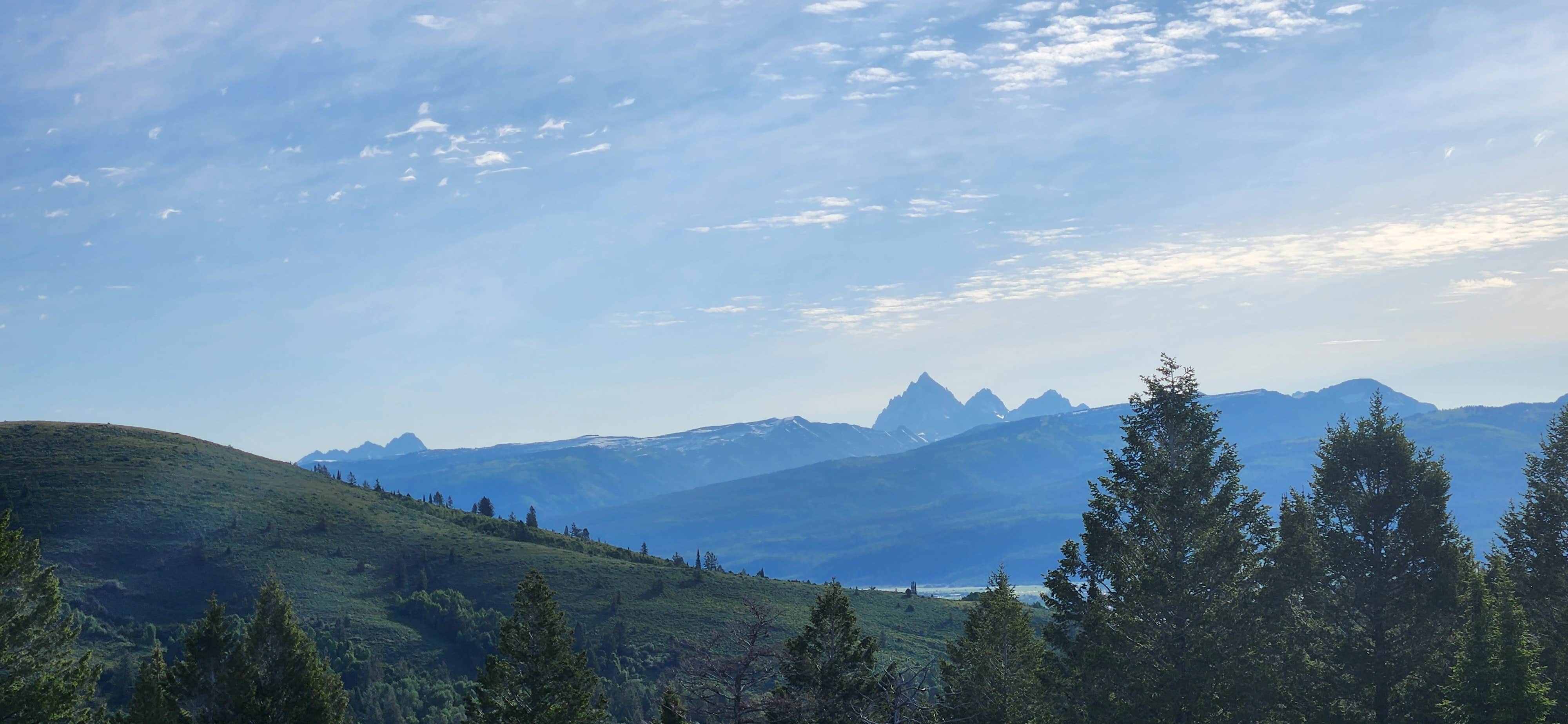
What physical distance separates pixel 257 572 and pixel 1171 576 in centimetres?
17154

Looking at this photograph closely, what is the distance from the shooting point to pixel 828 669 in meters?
45.4

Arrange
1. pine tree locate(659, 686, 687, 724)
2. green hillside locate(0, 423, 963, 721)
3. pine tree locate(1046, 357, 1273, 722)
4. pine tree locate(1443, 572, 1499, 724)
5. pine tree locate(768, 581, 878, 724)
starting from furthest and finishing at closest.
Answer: green hillside locate(0, 423, 963, 721)
pine tree locate(659, 686, 687, 724)
pine tree locate(768, 581, 878, 724)
pine tree locate(1046, 357, 1273, 722)
pine tree locate(1443, 572, 1499, 724)

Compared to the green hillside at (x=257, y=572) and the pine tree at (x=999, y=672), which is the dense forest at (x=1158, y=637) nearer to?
the pine tree at (x=999, y=672)

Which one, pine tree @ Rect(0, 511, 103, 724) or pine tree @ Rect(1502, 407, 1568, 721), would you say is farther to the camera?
pine tree @ Rect(1502, 407, 1568, 721)

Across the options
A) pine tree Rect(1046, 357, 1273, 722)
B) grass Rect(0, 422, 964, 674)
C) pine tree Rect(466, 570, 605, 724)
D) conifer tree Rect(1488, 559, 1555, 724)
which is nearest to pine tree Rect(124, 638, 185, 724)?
pine tree Rect(466, 570, 605, 724)

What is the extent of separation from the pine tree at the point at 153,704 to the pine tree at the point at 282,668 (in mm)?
3714

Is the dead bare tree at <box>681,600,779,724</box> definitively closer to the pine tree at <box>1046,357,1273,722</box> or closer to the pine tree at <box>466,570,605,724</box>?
the pine tree at <box>466,570,605,724</box>

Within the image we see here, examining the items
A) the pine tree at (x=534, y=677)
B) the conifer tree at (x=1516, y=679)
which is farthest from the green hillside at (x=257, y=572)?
the conifer tree at (x=1516, y=679)

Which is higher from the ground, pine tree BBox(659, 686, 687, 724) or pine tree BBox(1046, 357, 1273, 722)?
pine tree BBox(1046, 357, 1273, 722)

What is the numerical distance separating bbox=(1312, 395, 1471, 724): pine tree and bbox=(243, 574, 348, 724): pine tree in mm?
45059

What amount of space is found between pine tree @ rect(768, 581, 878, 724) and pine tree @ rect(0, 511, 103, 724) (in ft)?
93.5

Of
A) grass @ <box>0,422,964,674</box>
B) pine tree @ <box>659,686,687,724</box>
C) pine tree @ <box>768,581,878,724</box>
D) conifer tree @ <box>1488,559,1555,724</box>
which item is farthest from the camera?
grass @ <box>0,422,964,674</box>

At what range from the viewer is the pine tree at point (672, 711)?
46.3 metres

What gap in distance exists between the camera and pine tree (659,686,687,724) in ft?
152
